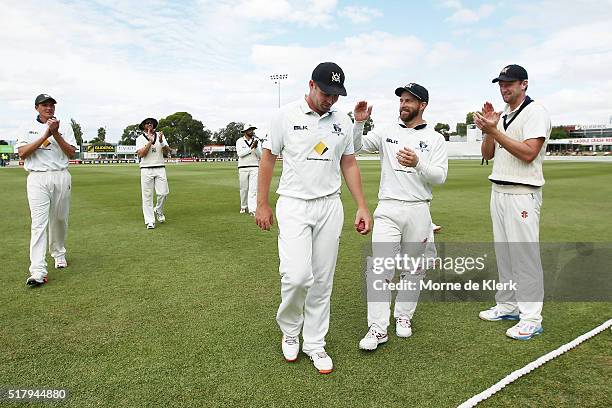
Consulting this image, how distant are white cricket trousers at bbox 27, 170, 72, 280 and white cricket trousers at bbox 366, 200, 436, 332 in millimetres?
4323

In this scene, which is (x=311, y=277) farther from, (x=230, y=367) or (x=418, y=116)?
(x=418, y=116)

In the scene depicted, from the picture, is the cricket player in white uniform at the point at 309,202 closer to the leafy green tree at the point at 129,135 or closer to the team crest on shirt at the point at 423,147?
the team crest on shirt at the point at 423,147

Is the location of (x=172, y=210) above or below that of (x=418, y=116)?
below

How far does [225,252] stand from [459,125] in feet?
468

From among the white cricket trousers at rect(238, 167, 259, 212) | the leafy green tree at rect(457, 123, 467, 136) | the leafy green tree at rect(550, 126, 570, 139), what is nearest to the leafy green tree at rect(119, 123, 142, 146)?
the leafy green tree at rect(457, 123, 467, 136)

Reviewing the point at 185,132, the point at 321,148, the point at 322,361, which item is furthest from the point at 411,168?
the point at 185,132

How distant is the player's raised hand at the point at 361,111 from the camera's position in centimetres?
405

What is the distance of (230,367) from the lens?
3586 millimetres

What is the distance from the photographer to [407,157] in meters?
3.78

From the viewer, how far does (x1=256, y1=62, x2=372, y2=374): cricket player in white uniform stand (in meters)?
3.57

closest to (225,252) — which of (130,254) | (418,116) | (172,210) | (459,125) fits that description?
(130,254)

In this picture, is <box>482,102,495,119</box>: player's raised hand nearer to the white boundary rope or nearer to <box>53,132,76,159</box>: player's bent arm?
the white boundary rope

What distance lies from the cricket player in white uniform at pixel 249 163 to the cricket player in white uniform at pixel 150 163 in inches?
82.6

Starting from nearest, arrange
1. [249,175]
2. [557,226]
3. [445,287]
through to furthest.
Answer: [445,287] < [557,226] < [249,175]
